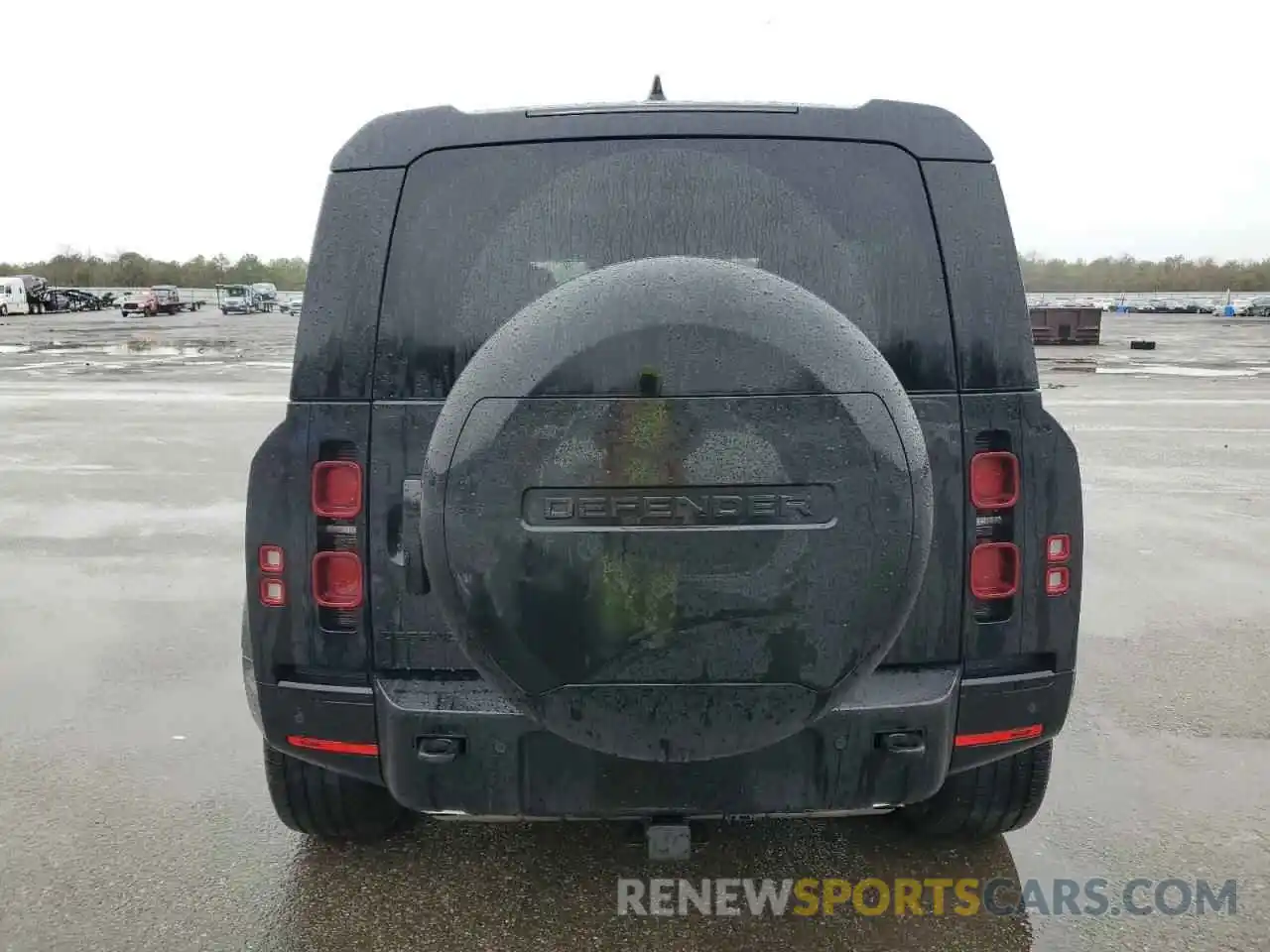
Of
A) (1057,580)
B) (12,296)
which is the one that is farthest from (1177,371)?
(12,296)

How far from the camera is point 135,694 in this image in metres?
4.33

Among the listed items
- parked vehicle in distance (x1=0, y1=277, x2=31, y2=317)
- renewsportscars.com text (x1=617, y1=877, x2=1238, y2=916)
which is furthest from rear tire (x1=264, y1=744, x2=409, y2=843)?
parked vehicle in distance (x1=0, y1=277, x2=31, y2=317)

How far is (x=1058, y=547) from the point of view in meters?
2.39

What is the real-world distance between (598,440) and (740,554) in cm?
34

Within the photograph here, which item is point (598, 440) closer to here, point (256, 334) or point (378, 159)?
point (378, 159)

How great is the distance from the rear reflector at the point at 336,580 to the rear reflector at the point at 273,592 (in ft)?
0.28

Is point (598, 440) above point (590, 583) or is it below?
above

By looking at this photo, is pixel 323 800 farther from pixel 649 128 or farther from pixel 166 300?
pixel 166 300

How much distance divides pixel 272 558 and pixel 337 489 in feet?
0.79

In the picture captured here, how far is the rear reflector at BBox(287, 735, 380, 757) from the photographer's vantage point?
2365 mm

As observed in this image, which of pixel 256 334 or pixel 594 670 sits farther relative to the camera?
pixel 256 334

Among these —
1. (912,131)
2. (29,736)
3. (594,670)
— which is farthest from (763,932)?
(29,736)

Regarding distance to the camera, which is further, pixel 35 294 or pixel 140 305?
pixel 140 305

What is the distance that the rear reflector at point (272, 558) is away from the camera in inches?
92.5
